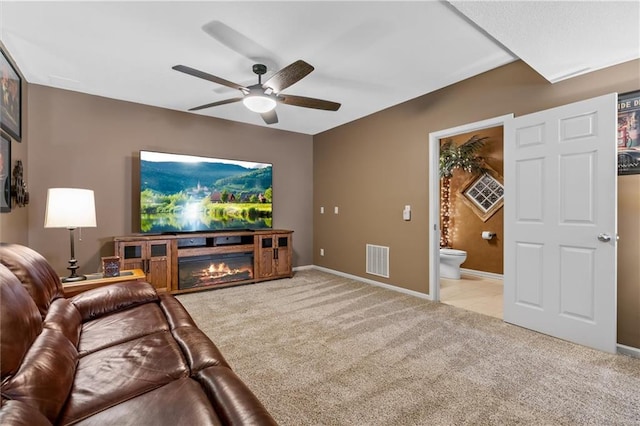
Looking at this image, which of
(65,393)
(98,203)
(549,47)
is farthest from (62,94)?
(549,47)

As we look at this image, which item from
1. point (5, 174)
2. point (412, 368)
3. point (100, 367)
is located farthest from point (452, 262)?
point (5, 174)

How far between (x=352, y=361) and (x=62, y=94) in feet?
14.7

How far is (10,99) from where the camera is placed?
2.75m

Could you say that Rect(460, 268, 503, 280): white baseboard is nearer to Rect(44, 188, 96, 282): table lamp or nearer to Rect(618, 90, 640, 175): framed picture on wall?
Rect(618, 90, 640, 175): framed picture on wall

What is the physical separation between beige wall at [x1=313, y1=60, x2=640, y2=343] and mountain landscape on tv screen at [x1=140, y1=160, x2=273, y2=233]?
4.04 feet

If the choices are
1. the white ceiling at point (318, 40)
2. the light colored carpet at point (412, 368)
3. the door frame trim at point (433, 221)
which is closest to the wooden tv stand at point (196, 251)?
the light colored carpet at point (412, 368)

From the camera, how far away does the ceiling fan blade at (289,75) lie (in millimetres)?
2349

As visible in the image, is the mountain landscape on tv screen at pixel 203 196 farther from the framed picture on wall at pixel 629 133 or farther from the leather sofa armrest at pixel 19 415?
the framed picture on wall at pixel 629 133

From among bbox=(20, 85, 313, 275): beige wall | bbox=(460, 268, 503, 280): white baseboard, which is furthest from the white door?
bbox=(20, 85, 313, 275): beige wall

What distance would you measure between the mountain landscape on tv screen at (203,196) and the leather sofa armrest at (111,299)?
2.10 metres

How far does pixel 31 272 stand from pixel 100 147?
2.95 metres

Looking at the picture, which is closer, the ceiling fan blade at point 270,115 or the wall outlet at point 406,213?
the ceiling fan blade at point 270,115

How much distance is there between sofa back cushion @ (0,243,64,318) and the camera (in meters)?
1.47

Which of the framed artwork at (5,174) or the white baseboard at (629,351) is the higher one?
the framed artwork at (5,174)
